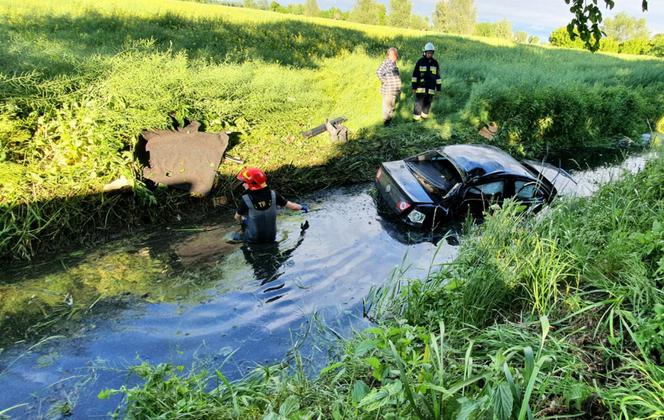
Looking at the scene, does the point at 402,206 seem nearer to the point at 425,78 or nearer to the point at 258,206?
the point at 258,206

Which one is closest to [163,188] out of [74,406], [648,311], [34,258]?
[34,258]

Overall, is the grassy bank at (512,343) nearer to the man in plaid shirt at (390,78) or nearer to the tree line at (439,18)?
the man in plaid shirt at (390,78)

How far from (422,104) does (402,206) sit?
654 centimetres

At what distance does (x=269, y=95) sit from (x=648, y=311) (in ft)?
29.8

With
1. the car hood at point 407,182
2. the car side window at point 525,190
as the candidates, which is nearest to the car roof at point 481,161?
the car side window at point 525,190

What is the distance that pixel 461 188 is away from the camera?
707 centimetres

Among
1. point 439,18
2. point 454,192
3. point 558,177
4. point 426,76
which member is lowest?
point 454,192

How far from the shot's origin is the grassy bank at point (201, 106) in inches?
275

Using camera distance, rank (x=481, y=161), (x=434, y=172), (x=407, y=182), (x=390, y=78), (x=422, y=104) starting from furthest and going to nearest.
A: (x=422, y=104)
(x=390, y=78)
(x=434, y=172)
(x=407, y=182)
(x=481, y=161)

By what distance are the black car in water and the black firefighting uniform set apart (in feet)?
15.8

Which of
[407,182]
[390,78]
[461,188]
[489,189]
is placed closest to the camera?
[461,188]

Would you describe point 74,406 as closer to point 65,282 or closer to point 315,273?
point 65,282

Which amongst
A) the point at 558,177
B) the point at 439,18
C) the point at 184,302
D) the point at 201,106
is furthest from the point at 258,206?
the point at 439,18

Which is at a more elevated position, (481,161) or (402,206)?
(481,161)
